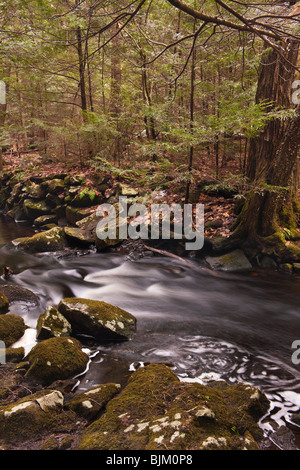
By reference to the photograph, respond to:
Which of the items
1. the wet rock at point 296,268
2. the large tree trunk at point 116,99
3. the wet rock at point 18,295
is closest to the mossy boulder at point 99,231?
the large tree trunk at point 116,99

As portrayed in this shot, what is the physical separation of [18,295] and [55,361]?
2.94m

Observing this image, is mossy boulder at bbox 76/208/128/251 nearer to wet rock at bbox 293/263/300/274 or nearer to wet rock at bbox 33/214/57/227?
wet rock at bbox 33/214/57/227

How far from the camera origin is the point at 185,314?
5781 millimetres

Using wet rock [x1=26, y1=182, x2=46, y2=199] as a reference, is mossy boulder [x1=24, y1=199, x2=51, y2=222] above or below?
below

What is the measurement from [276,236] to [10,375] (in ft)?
21.4

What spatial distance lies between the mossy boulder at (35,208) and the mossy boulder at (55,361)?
895 cm

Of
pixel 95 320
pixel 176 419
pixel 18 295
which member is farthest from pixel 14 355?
pixel 176 419

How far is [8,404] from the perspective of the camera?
2.97 meters

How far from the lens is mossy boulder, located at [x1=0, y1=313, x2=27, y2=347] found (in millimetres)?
4355

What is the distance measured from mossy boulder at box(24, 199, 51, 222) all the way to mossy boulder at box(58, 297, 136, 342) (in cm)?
803

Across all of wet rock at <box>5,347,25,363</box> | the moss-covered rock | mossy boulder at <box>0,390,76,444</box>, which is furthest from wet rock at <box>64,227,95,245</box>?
mossy boulder at <box>0,390,76,444</box>

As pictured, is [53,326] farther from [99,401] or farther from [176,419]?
[176,419]

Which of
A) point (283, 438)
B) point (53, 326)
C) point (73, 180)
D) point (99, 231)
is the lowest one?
point (283, 438)

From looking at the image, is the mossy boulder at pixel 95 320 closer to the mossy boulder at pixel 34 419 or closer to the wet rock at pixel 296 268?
the mossy boulder at pixel 34 419
